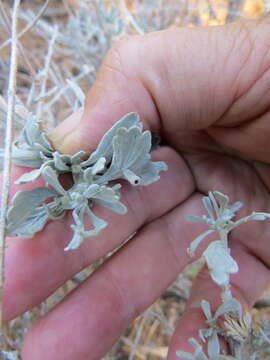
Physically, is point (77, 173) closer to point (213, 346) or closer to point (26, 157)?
point (26, 157)

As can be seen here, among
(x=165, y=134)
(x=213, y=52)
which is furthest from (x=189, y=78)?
(x=165, y=134)

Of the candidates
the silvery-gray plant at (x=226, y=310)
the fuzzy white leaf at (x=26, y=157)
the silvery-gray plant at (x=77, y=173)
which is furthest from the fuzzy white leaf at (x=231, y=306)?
the fuzzy white leaf at (x=26, y=157)

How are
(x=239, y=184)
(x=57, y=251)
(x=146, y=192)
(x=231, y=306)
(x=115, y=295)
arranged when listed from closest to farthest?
(x=231, y=306), (x=57, y=251), (x=115, y=295), (x=146, y=192), (x=239, y=184)

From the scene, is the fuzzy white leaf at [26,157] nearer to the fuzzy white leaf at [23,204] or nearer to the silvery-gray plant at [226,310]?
the fuzzy white leaf at [23,204]

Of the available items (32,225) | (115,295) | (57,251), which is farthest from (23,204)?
(115,295)

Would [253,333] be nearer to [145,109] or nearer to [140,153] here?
[140,153]

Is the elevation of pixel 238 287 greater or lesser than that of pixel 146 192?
lesser
